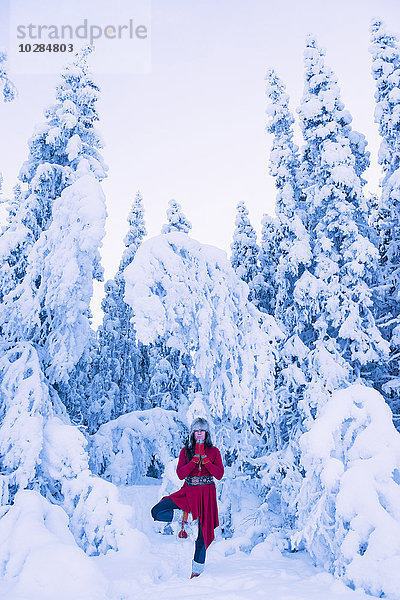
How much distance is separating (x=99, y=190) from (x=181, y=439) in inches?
256

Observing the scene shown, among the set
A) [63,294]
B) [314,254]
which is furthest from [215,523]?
[314,254]

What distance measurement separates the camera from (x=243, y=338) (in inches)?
309

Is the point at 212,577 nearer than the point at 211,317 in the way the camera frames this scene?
Yes

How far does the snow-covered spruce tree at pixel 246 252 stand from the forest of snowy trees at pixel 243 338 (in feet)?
1.10

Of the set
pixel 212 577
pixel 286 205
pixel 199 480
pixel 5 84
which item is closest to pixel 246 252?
pixel 286 205

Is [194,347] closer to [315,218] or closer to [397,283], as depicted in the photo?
[315,218]

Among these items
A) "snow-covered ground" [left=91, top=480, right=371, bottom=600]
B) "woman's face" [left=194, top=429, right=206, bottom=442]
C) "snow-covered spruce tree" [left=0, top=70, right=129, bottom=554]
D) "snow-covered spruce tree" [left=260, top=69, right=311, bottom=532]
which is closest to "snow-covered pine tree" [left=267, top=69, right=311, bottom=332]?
"snow-covered spruce tree" [left=260, top=69, right=311, bottom=532]

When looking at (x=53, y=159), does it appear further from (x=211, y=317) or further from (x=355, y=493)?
(x=355, y=493)

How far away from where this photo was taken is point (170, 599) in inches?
176

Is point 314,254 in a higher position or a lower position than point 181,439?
higher

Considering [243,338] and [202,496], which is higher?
[243,338]

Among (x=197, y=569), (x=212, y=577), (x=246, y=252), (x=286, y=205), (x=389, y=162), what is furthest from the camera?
(x=246, y=252)

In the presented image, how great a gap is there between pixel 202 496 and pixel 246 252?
14.8 m

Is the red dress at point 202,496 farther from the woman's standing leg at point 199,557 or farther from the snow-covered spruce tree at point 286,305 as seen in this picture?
the snow-covered spruce tree at point 286,305
